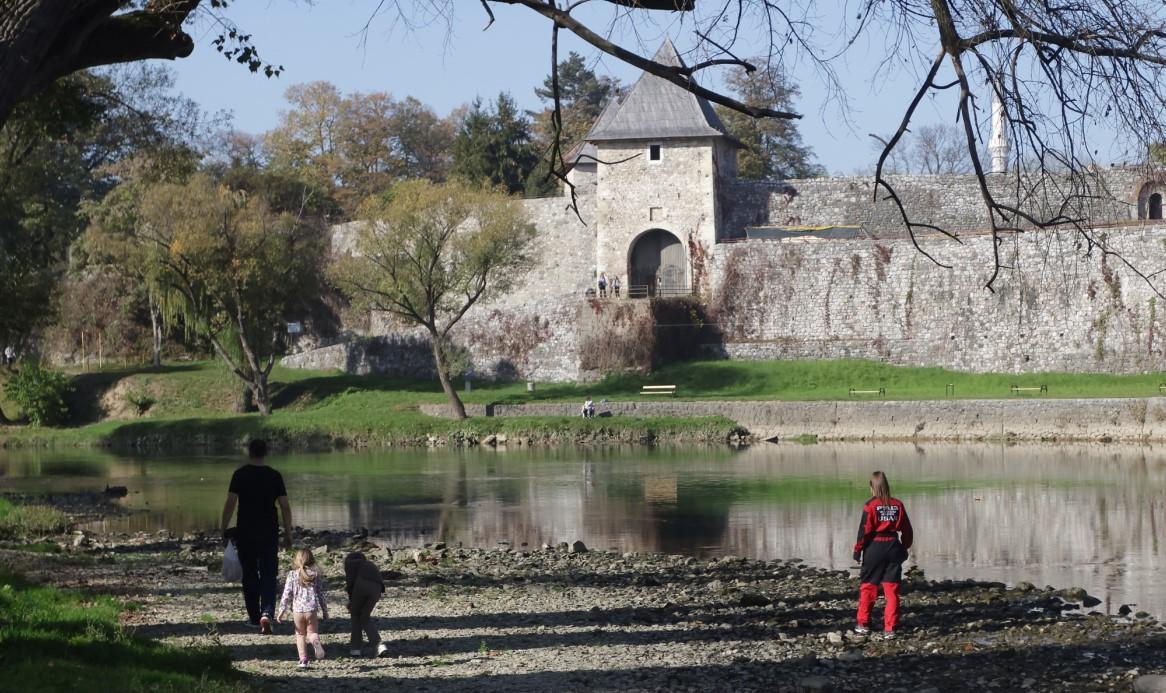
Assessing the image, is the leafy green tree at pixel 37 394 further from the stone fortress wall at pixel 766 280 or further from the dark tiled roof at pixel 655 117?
the dark tiled roof at pixel 655 117

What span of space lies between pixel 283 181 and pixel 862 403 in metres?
29.8

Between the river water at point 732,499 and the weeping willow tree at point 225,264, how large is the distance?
22.8 feet

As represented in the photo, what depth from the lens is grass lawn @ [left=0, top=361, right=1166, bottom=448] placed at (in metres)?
38.2

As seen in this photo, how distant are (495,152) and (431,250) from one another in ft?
68.9

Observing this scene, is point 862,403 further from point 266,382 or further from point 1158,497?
point 266,382

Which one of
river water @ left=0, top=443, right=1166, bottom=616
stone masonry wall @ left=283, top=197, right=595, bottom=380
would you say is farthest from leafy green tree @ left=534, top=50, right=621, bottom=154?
river water @ left=0, top=443, right=1166, bottom=616

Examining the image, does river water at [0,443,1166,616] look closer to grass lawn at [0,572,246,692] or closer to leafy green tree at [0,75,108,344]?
leafy green tree at [0,75,108,344]

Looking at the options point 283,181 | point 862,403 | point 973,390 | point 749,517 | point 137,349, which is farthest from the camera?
point 283,181

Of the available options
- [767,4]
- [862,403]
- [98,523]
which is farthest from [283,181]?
[767,4]

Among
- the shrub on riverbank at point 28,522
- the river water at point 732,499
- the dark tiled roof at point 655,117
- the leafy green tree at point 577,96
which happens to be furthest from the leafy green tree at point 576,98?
the shrub on riverbank at point 28,522

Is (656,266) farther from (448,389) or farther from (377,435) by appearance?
(377,435)

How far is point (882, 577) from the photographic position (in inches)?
444

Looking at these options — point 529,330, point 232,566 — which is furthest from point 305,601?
point 529,330

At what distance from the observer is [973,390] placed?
1609 inches
